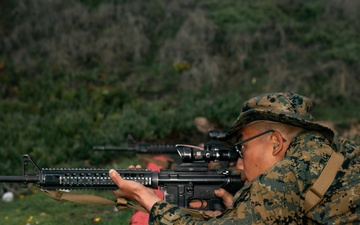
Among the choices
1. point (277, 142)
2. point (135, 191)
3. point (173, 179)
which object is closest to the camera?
point (277, 142)

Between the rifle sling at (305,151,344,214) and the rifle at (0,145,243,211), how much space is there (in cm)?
94

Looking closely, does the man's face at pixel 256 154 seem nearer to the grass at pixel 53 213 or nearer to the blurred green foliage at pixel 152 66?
the grass at pixel 53 213

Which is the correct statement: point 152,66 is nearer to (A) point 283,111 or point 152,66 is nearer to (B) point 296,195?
(A) point 283,111

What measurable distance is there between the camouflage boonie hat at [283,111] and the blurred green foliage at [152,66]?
5.25 metres

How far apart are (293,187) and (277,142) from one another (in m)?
0.41

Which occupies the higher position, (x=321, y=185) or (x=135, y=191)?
(x=321, y=185)

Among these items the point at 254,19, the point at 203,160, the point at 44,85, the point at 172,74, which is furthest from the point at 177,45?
the point at 203,160

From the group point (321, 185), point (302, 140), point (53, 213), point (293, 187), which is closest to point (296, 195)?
point (293, 187)

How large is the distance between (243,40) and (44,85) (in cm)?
479

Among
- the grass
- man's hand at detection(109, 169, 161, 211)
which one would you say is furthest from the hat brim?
the grass

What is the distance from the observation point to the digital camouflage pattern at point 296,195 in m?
3.45

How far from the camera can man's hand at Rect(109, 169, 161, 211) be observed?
3.95m

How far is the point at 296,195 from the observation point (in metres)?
3.47

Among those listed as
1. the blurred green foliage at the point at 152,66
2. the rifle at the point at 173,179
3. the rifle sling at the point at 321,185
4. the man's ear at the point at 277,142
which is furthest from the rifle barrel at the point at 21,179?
the blurred green foliage at the point at 152,66
